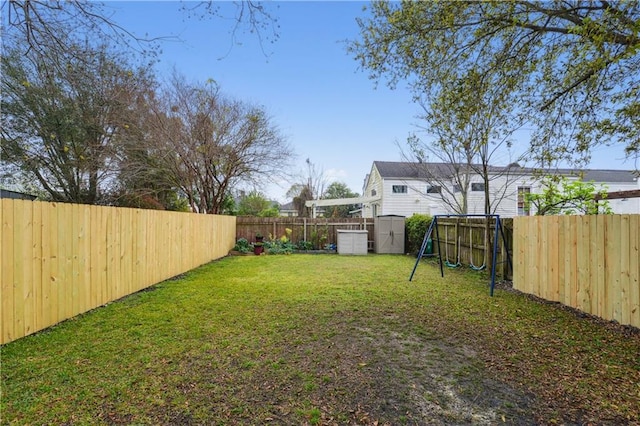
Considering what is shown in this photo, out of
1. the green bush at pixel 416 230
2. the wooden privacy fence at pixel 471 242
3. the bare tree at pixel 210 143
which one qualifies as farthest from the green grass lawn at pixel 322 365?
the bare tree at pixel 210 143

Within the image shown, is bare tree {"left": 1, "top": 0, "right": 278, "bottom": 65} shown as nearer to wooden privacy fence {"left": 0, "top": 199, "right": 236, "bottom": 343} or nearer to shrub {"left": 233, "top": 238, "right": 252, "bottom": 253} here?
wooden privacy fence {"left": 0, "top": 199, "right": 236, "bottom": 343}

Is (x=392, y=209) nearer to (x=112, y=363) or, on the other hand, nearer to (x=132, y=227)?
(x=132, y=227)

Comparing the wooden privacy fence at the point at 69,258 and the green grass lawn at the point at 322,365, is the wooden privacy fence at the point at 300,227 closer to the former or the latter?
the wooden privacy fence at the point at 69,258

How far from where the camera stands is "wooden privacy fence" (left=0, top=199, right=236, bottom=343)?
306cm

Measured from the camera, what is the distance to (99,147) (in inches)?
407

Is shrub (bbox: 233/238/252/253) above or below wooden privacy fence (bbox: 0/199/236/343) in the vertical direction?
below

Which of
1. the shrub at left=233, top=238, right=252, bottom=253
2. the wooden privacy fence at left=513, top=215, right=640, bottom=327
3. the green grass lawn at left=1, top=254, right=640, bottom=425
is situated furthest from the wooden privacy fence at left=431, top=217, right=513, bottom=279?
the shrub at left=233, top=238, right=252, bottom=253

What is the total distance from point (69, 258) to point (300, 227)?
9696mm

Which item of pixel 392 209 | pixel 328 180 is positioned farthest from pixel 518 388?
pixel 328 180

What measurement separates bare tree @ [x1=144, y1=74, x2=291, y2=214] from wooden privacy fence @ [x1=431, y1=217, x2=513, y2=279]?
666cm

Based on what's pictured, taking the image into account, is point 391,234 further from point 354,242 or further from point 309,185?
point 309,185

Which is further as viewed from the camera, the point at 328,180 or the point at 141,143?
the point at 328,180

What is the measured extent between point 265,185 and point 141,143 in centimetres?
449

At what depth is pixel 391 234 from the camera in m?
12.3
